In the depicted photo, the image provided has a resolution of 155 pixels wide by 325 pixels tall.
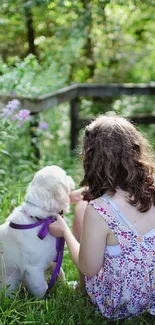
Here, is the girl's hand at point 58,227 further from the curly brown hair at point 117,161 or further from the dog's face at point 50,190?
the curly brown hair at point 117,161

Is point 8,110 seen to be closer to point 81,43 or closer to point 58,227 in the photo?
point 58,227

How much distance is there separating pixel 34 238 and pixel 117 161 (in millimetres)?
741

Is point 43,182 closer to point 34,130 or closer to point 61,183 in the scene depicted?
point 61,183

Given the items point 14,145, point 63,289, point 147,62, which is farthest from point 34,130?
point 147,62

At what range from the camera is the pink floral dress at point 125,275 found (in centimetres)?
261

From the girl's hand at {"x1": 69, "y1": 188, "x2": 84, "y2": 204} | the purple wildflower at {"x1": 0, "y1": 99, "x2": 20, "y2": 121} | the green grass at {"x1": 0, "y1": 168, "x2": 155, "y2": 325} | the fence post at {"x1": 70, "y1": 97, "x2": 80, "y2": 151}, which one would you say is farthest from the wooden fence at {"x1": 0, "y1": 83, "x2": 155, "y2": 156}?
the green grass at {"x1": 0, "y1": 168, "x2": 155, "y2": 325}

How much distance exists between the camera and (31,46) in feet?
24.5

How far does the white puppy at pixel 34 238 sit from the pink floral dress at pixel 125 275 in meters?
0.36

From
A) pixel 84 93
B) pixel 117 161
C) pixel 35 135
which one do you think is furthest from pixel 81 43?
pixel 117 161

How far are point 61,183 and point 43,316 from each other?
27.7 inches

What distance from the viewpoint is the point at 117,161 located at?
259 cm

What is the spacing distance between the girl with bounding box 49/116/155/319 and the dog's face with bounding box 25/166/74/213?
0.21 m

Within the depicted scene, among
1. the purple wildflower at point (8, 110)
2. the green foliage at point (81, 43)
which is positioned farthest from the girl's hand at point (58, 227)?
the green foliage at point (81, 43)

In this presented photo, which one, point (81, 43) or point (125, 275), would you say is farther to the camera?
point (81, 43)
